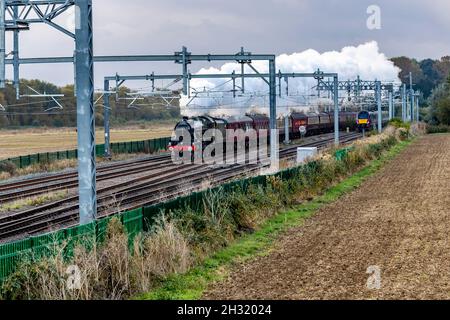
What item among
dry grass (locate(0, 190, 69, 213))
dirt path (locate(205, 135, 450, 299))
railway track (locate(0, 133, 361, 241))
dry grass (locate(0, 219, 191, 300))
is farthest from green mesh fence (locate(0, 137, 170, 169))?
dry grass (locate(0, 219, 191, 300))

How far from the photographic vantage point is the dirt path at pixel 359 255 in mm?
13914

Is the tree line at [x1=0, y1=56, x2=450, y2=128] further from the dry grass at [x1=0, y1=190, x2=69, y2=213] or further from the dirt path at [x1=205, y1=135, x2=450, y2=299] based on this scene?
the dirt path at [x1=205, y1=135, x2=450, y2=299]

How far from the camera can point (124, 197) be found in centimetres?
3133

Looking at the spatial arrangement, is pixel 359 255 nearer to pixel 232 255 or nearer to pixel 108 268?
pixel 232 255

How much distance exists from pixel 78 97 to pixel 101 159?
38.9m

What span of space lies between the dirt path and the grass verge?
1.12 feet

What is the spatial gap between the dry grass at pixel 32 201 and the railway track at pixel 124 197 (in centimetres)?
74

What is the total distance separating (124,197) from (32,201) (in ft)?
12.3

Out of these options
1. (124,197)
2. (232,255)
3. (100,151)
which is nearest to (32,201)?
(124,197)

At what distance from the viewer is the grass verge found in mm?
14410

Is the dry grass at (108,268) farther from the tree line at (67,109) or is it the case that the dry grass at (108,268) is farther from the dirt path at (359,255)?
the tree line at (67,109)

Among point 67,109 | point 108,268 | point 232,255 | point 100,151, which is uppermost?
point 67,109
